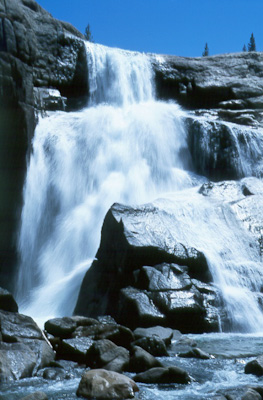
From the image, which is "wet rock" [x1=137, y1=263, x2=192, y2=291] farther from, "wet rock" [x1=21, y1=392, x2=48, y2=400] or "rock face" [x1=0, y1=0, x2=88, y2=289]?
"rock face" [x1=0, y1=0, x2=88, y2=289]

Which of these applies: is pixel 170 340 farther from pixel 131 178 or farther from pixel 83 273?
pixel 131 178

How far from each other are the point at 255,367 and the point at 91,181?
11401 mm

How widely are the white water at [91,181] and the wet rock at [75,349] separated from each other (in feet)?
13.4

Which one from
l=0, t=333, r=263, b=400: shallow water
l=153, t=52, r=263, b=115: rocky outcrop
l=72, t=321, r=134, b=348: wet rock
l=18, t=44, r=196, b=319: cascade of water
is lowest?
l=0, t=333, r=263, b=400: shallow water

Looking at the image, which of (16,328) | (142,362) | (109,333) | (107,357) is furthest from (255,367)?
(16,328)

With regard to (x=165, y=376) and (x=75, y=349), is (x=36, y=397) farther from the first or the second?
(x=75, y=349)

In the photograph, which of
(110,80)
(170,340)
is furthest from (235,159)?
(170,340)

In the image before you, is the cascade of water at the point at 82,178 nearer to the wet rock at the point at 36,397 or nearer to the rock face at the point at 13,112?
the rock face at the point at 13,112

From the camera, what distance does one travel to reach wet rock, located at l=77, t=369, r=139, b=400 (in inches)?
226

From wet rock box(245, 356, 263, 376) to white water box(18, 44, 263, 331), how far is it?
408 cm

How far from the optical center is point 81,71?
23219 millimetres

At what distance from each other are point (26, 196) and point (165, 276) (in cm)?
700

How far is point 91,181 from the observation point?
57.1 ft

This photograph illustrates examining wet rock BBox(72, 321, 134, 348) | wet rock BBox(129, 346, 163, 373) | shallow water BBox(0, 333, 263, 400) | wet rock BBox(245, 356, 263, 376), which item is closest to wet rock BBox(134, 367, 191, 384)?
shallow water BBox(0, 333, 263, 400)
